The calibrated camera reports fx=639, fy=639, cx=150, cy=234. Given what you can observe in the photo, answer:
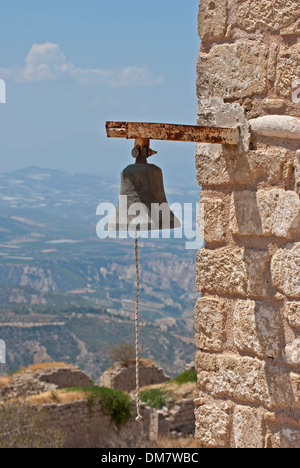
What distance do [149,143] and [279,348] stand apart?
123 centimetres

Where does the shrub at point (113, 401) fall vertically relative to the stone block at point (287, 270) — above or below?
below

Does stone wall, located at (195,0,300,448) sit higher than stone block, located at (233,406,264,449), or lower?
higher

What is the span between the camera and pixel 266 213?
10.6 feet

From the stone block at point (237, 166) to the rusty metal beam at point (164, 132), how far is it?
0.16 metres

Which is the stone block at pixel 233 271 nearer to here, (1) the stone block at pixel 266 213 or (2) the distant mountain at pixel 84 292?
(1) the stone block at pixel 266 213

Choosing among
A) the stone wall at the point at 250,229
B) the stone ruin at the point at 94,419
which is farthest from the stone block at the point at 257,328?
the stone ruin at the point at 94,419

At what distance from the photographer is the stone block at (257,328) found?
3.23 metres

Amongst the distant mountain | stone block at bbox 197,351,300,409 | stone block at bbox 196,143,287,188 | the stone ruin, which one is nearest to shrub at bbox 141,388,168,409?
the stone ruin

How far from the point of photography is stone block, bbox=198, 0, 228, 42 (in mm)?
3441

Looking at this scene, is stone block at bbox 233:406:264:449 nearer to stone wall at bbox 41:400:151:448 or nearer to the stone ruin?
the stone ruin

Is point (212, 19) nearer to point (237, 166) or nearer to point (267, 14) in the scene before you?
point (267, 14)

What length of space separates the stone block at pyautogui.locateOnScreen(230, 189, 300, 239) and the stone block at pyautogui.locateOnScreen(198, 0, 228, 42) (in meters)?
0.89

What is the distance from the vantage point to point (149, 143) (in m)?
3.26

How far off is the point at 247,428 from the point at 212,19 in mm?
2205
